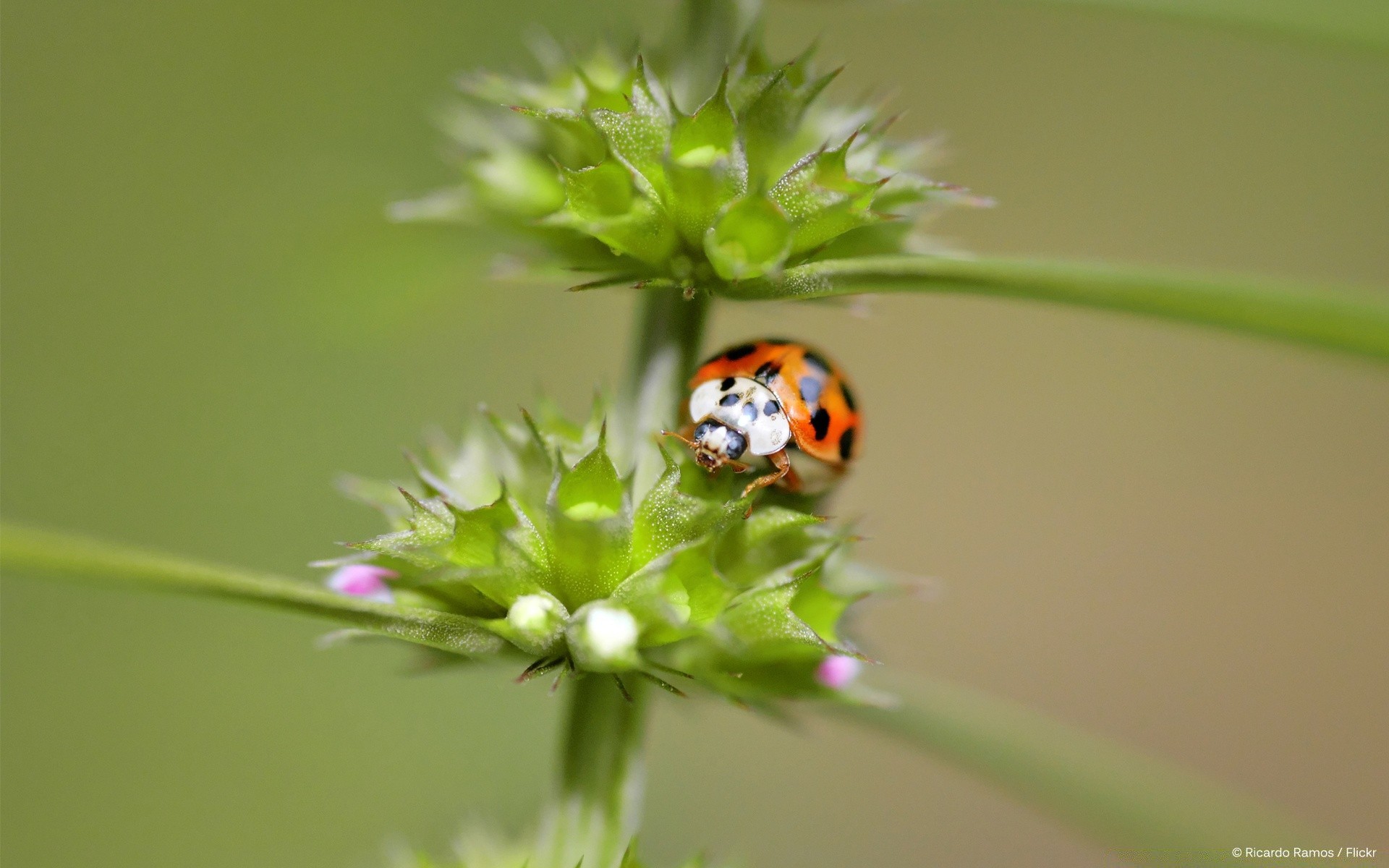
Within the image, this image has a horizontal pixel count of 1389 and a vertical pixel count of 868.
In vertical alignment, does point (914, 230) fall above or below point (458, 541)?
above

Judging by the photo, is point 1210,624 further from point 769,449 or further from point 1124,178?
point 769,449

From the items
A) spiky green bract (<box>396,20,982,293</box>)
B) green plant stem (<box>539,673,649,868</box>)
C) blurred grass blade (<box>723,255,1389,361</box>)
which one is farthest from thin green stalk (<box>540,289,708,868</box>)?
blurred grass blade (<box>723,255,1389,361</box>)

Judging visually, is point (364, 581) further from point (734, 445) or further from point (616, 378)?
point (616, 378)

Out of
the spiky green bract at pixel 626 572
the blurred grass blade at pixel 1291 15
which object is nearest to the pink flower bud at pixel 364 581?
the spiky green bract at pixel 626 572

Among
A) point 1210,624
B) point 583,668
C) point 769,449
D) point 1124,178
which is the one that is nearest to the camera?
point 583,668

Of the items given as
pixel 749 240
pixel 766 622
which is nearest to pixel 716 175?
pixel 749 240

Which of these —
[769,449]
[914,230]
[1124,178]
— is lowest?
[769,449]

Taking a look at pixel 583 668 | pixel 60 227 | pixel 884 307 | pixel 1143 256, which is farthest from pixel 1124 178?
pixel 583 668
